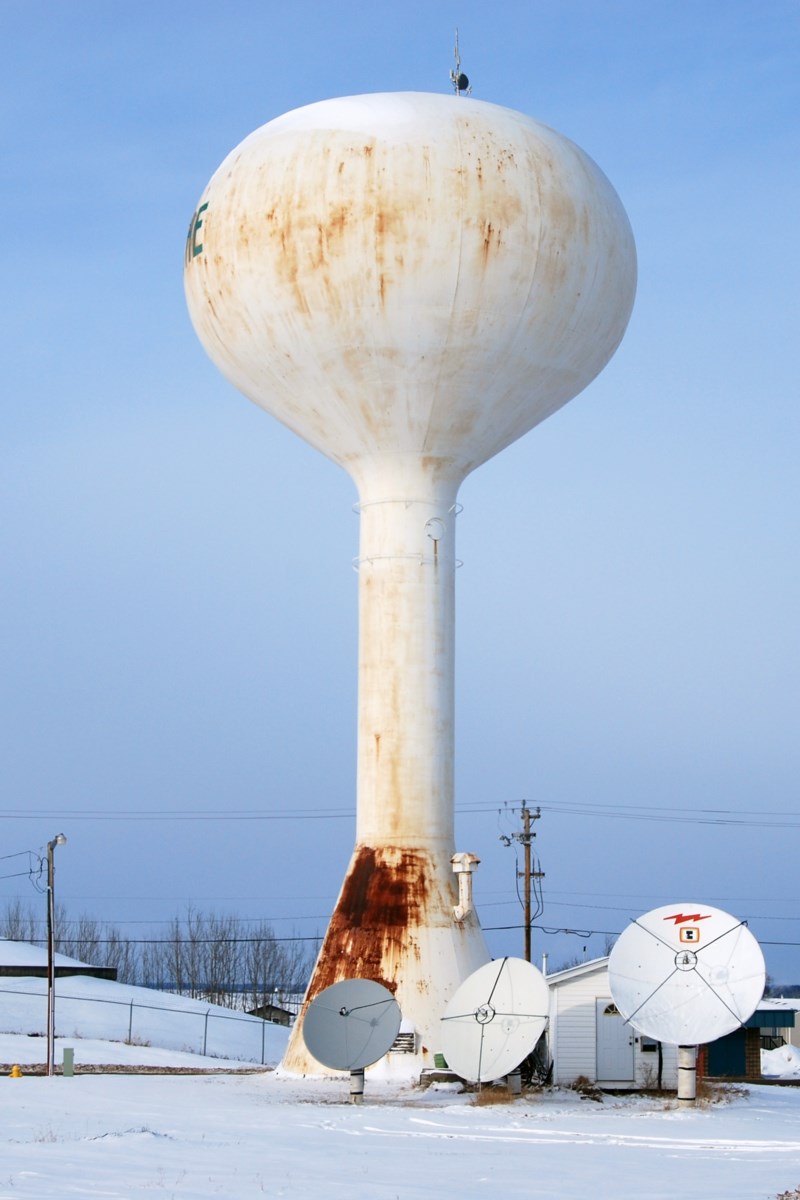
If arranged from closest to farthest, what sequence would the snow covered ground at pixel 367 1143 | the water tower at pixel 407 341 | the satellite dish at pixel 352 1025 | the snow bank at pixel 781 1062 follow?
the snow covered ground at pixel 367 1143 → the satellite dish at pixel 352 1025 → the water tower at pixel 407 341 → the snow bank at pixel 781 1062

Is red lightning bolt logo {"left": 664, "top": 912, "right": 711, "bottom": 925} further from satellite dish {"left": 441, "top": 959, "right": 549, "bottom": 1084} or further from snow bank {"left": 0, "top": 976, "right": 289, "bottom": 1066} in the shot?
snow bank {"left": 0, "top": 976, "right": 289, "bottom": 1066}

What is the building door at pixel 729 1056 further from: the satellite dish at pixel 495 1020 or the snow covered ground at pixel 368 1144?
the satellite dish at pixel 495 1020

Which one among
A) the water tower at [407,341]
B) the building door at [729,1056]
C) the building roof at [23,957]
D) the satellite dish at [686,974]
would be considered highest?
the water tower at [407,341]

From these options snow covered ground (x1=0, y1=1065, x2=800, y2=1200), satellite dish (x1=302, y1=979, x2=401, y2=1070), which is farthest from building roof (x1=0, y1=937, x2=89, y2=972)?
satellite dish (x1=302, y1=979, x2=401, y2=1070)

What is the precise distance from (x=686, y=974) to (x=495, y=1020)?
290 centimetres

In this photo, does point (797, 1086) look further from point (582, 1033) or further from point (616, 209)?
point (616, 209)

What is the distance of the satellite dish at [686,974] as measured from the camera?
2308 centimetres

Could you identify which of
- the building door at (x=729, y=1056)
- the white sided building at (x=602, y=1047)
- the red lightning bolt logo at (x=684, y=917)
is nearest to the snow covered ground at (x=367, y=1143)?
the red lightning bolt logo at (x=684, y=917)

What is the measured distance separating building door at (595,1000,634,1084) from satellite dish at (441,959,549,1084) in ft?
26.5

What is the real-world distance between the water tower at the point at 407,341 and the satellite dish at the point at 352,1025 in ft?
5.96

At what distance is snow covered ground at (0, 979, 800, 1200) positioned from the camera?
14500mm

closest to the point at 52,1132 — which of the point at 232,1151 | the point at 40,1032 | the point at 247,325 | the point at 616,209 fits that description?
the point at 232,1151

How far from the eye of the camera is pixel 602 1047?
31.9 m

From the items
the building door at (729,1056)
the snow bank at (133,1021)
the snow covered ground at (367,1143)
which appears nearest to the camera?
the snow covered ground at (367,1143)
